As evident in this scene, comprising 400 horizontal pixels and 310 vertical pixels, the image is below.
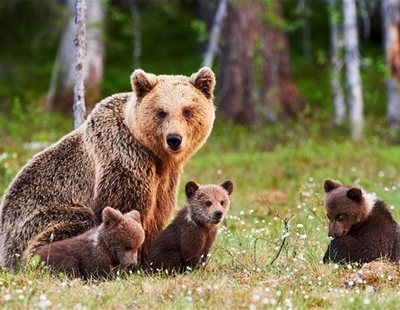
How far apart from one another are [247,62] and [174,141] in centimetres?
1465

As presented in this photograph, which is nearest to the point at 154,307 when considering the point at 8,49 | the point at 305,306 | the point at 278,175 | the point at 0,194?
the point at 305,306

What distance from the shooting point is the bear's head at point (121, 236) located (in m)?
8.08

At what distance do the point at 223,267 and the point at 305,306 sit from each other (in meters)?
1.85

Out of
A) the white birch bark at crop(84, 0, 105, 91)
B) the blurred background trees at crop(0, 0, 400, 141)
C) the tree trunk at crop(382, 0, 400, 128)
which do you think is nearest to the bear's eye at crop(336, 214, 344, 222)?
the blurred background trees at crop(0, 0, 400, 141)

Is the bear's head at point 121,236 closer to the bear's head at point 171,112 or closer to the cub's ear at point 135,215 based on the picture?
the cub's ear at point 135,215

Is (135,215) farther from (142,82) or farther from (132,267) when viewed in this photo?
(142,82)

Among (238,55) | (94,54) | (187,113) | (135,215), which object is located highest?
(94,54)

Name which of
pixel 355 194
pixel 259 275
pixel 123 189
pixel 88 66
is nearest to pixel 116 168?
pixel 123 189

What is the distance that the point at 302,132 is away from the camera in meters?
19.1

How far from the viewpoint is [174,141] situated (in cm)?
841

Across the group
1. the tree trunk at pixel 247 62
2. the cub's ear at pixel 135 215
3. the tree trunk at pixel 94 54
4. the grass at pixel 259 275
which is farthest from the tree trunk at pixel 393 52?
the cub's ear at pixel 135 215

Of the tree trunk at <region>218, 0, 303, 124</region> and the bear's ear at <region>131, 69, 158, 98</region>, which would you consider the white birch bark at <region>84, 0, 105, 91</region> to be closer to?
the tree trunk at <region>218, 0, 303, 124</region>

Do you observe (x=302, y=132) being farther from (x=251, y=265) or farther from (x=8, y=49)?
(x=8, y=49)

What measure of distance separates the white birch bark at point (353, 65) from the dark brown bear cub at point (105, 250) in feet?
41.4
